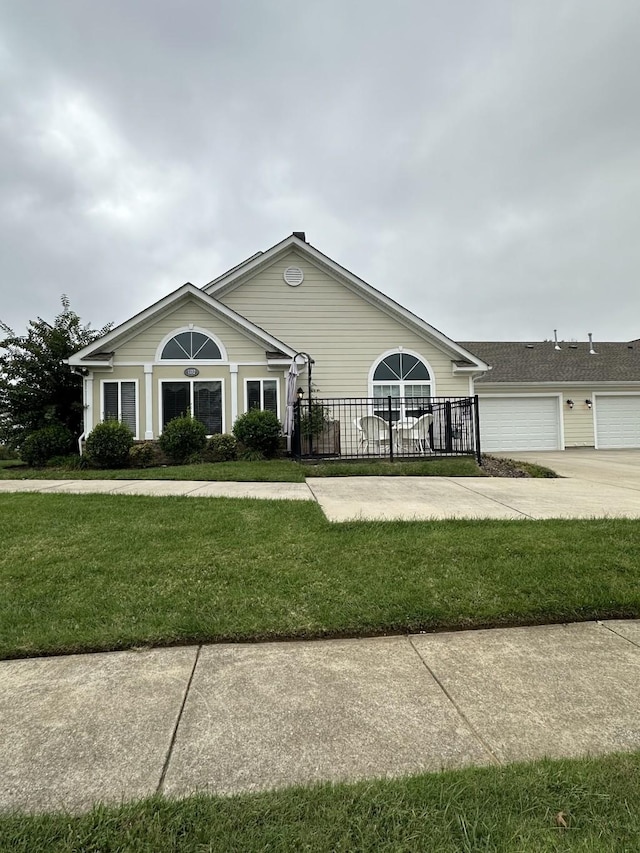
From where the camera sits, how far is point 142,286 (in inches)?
876

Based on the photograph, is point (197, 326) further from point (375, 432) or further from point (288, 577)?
point (288, 577)

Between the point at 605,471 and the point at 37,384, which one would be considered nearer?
the point at 605,471

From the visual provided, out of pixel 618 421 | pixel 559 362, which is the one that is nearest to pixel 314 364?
pixel 559 362

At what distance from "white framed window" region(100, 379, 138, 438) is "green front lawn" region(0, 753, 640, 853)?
37.2 feet

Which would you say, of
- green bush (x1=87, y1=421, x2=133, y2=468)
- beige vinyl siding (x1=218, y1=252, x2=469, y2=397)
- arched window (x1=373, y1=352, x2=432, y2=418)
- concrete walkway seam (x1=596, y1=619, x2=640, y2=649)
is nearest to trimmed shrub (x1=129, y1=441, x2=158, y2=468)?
green bush (x1=87, y1=421, x2=133, y2=468)

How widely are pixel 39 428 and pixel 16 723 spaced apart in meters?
12.5

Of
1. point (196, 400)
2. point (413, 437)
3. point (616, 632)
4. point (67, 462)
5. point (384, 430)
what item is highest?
point (196, 400)

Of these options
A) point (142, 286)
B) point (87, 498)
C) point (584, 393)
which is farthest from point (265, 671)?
point (142, 286)

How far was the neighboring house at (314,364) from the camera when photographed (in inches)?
471

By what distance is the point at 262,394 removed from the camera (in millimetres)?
12336

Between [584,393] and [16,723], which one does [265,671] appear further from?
[584,393]

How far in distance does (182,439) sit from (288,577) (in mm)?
8166

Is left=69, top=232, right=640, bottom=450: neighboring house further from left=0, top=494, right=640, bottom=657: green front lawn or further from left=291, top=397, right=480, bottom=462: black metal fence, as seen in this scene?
left=0, top=494, right=640, bottom=657: green front lawn

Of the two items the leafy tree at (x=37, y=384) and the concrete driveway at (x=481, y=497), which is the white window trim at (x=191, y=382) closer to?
the leafy tree at (x=37, y=384)
